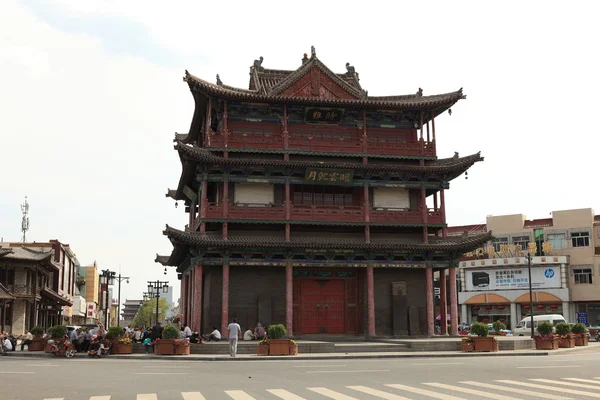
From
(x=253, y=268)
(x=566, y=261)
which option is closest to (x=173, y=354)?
(x=253, y=268)

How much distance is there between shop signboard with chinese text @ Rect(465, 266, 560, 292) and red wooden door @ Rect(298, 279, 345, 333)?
3744cm

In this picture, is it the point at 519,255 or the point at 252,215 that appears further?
the point at 519,255

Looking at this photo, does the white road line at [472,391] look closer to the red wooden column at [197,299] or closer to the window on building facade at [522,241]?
the red wooden column at [197,299]

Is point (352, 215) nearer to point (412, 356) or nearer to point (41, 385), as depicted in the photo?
point (412, 356)

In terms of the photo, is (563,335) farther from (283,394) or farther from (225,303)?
(283,394)

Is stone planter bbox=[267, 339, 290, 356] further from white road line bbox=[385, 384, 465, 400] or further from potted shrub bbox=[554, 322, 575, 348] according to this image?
potted shrub bbox=[554, 322, 575, 348]

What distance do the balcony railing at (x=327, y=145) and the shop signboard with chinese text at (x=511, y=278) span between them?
117ft

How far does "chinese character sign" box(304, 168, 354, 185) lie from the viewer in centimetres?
3731

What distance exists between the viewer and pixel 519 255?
70250mm

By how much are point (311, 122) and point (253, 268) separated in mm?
9580

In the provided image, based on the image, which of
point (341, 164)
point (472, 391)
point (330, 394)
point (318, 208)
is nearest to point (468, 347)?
point (318, 208)

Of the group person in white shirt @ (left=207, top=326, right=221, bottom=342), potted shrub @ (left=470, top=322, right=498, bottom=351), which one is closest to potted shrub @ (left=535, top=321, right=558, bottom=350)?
potted shrub @ (left=470, top=322, right=498, bottom=351)

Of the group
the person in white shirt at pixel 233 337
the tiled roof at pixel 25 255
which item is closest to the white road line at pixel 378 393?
the person in white shirt at pixel 233 337

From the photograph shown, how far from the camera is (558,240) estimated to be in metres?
68.4
